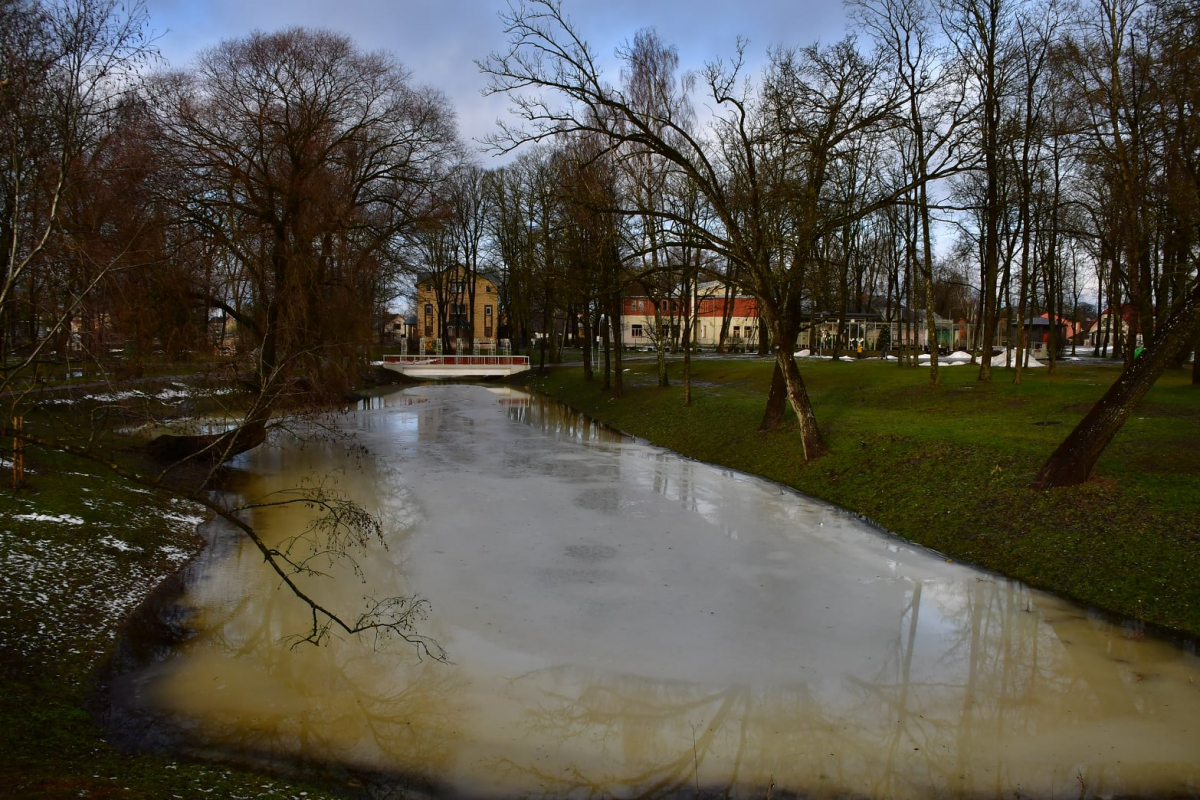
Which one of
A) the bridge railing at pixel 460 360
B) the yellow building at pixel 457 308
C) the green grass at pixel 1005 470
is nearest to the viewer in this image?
the green grass at pixel 1005 470

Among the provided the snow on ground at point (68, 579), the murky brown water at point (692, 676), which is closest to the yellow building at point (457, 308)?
the snow on ground at point (68, 579)

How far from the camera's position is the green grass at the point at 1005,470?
8.98m

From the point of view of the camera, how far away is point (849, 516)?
42.0 ft

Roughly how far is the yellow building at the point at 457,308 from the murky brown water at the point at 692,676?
4599 cm

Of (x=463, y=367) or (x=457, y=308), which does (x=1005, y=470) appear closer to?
(x=463, y=367)

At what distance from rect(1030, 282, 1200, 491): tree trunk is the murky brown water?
7.27ft

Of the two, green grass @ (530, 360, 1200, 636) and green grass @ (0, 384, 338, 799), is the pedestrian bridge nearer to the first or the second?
green grass @ (530, 360, 1200, 636)

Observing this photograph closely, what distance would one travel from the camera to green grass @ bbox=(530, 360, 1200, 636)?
8984 mm

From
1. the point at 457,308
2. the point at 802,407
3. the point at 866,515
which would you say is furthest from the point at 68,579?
the point at 457,308

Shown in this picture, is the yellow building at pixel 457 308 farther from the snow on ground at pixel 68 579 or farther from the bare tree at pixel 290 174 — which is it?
the snow on ground at pixel 68 579

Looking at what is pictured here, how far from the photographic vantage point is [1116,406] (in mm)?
10523

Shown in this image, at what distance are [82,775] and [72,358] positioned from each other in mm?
3456

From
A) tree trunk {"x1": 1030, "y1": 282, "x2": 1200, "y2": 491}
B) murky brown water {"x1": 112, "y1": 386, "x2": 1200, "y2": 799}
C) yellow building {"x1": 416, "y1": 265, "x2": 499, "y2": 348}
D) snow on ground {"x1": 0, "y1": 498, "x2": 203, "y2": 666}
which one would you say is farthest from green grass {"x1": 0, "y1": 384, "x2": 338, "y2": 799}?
yellow building {"x1": 416, "y1": 265, "x2": 499, "y2": 348}

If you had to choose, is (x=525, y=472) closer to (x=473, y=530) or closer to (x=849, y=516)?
(x=473, y=530)
